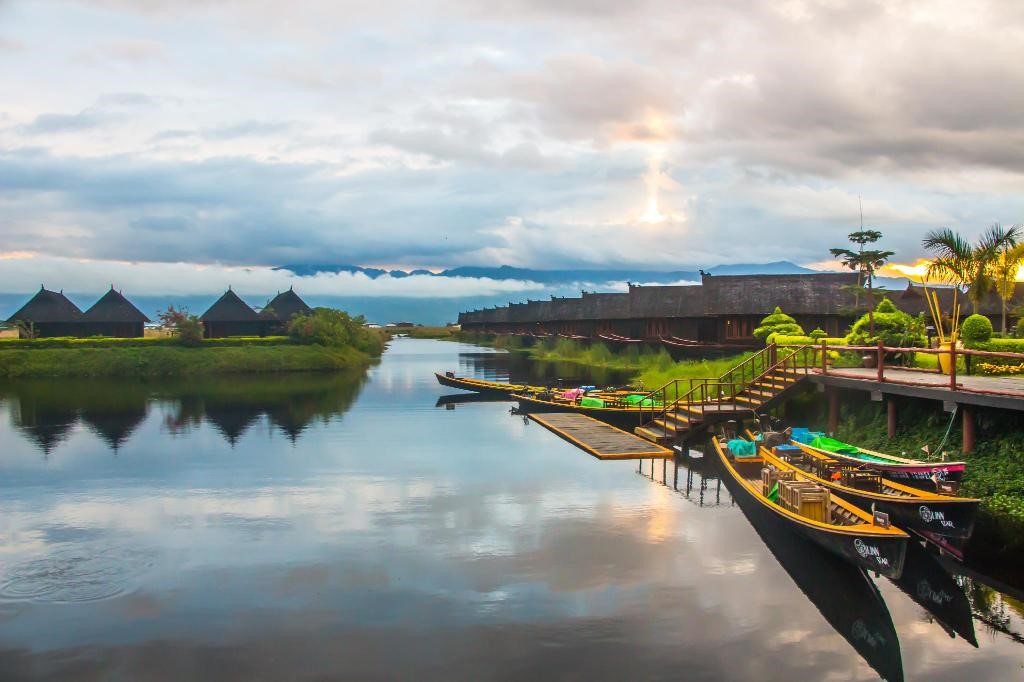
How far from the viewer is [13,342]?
77.2 meters

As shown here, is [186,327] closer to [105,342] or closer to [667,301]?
[105,342]

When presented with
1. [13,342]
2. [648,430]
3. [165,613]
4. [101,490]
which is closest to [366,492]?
[101,490]

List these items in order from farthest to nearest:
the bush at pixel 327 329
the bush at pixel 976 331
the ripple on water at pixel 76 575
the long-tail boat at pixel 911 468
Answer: the bush at pixel 327 329
the bush at pixel 976 331
the long-tail boat at pixel 911 468
the ripple on water at pixel 76 575

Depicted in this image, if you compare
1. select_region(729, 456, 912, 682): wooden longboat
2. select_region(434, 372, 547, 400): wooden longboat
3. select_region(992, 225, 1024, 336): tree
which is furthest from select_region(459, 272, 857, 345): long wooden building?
select_region(729, 456, 912, 682): wooden longboat

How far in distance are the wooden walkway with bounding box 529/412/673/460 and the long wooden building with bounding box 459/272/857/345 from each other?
1876 cm

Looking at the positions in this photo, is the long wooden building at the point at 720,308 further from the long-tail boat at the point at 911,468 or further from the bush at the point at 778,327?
the long-tail boat at the point at 911,468

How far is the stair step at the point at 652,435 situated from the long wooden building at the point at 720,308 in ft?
63.2

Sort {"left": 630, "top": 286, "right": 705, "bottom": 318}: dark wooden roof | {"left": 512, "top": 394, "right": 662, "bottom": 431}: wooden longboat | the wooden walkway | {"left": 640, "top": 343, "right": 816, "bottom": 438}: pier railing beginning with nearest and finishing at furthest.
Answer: the wooden walkway, {"left": 640, "top": 343, "right": 816, "bottom": 438}: pier railing, {"left": 512, "top": 394, "right": 662, "bottom": 431}: wooden longboat, {"left": 630, "top": 286, "right": 705, "bottom": 318}: dark wooden roof

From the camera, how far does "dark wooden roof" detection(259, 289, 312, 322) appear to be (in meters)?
93.2

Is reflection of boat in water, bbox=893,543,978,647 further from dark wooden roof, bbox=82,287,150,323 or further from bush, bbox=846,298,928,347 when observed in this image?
dark wooden roof, bbox=82,287,150,323

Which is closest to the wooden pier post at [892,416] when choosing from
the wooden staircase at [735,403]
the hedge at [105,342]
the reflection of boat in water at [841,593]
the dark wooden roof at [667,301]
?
the wooden staircase at [735,403]

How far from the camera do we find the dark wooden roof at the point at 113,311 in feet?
285

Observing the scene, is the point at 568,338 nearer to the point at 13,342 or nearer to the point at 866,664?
the point at 13,342

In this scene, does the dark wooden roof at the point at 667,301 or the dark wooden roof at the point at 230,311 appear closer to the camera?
the dark wooden roof at the point at 667,301
